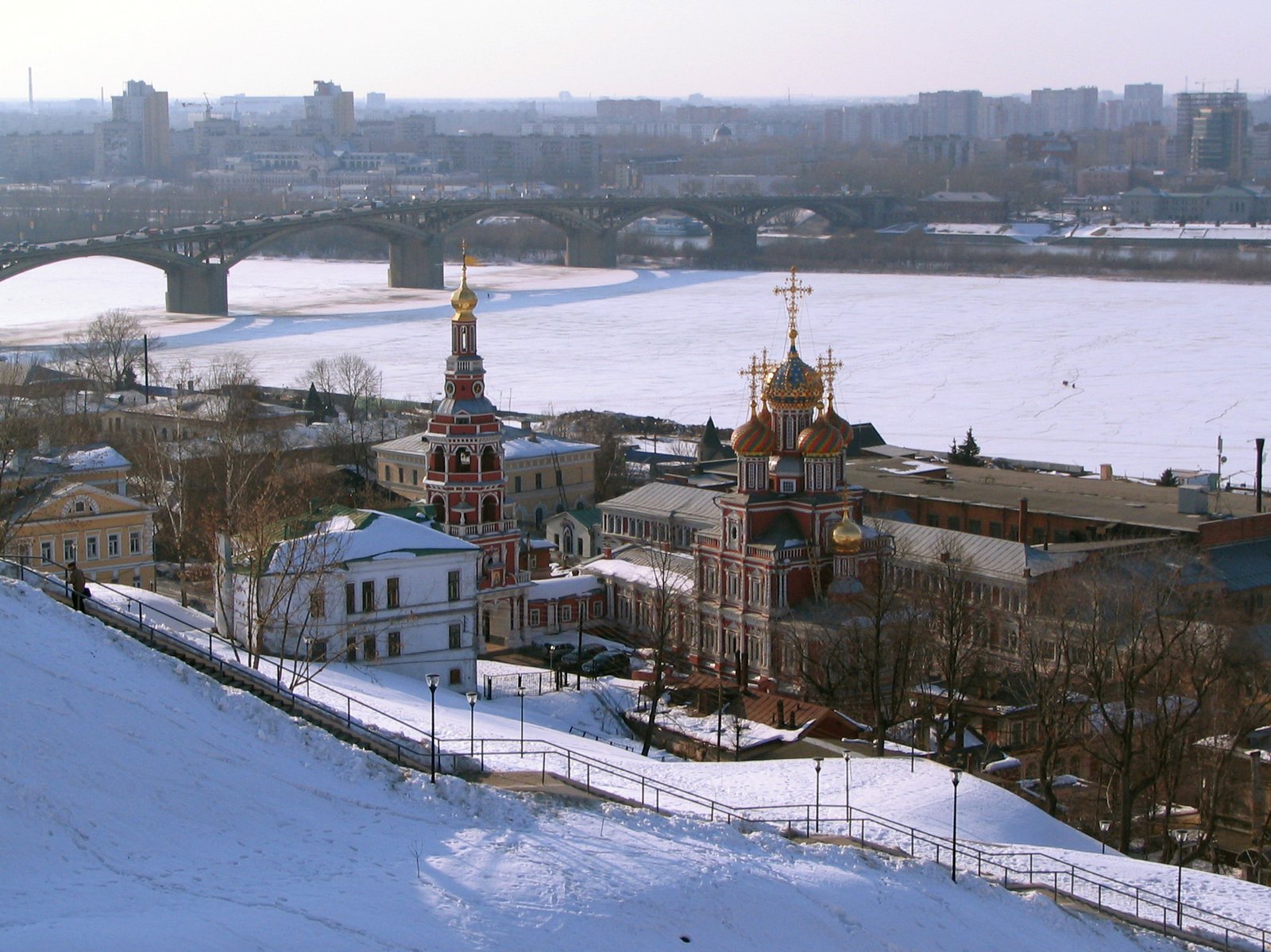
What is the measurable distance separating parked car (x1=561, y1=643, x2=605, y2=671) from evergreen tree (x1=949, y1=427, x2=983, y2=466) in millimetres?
10219

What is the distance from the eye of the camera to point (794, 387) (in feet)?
75.6

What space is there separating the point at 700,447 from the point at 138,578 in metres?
10.9

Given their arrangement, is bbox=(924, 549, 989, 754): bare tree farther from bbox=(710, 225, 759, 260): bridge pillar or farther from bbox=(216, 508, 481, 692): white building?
bbox=(710, 225, 759, 260): bridge pillar

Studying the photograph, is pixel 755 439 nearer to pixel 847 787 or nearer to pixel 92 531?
pixel 92 531

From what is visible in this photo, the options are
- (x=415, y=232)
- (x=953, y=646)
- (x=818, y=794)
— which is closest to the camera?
(x=818, y=794)

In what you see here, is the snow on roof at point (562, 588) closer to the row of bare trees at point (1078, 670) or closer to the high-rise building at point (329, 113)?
the row of bare trees at point (1078, 670)

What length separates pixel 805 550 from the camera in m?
22.5

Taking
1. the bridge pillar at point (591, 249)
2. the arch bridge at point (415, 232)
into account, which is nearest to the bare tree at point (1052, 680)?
the arch bridge at point (415, 232)

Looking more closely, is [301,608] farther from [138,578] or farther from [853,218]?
[853,218]

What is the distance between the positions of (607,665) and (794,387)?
3.71 meters

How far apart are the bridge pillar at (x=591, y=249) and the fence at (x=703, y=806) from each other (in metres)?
66.8

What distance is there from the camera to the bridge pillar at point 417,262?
7188cm

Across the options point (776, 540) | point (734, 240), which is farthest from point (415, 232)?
point (776, 540)

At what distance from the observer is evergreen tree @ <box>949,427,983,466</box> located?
31547 millimetres
